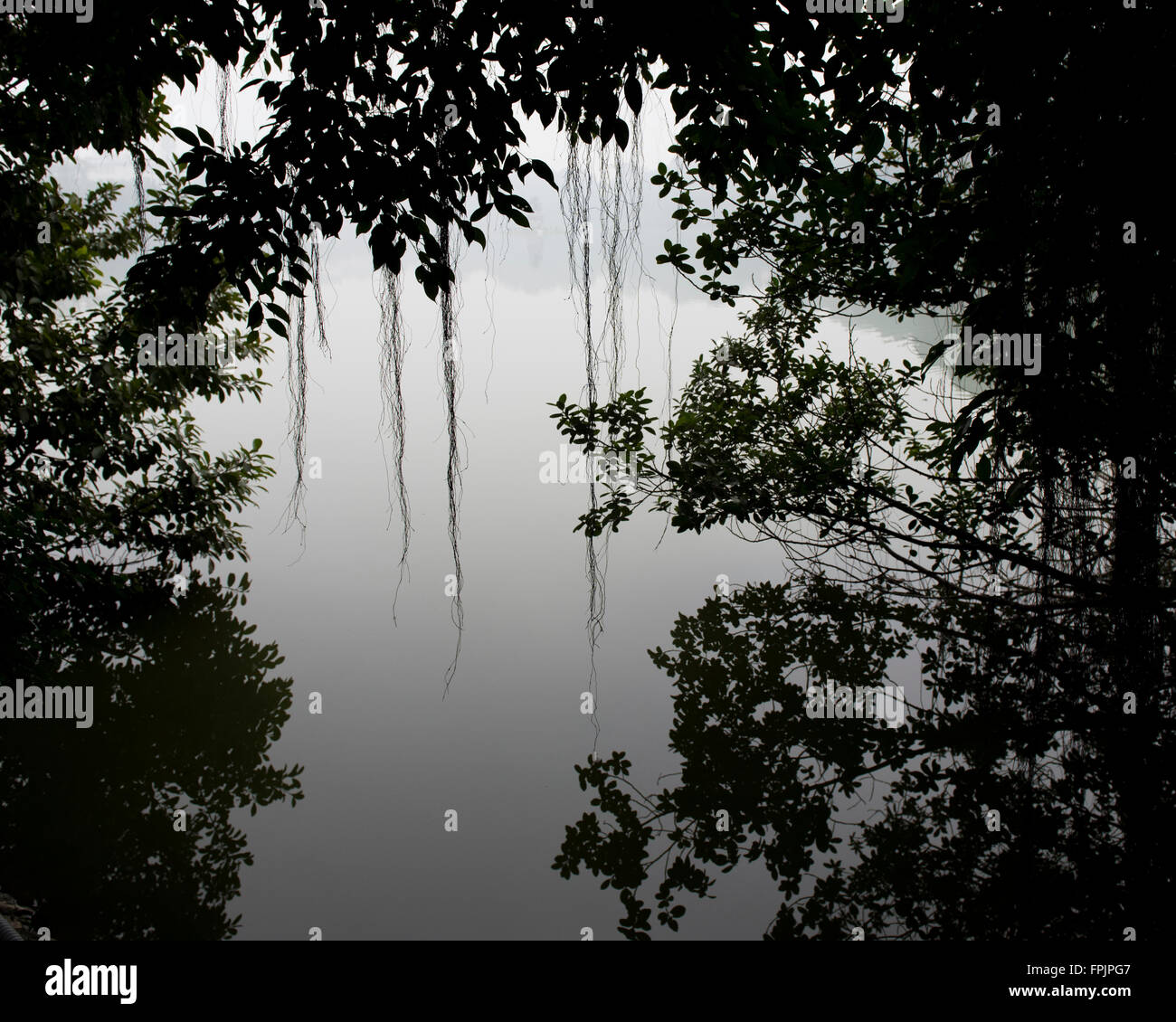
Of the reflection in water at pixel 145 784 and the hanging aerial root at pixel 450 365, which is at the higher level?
the hanging aerial root at pixel 450 365

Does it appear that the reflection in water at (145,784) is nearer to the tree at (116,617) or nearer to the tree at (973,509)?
the tree at (116,617)

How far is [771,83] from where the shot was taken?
241 centimetres

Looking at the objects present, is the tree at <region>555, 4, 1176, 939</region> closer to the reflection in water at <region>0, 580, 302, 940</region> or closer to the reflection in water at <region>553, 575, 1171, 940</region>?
the reflection in water at <region>553, 575, 1171, 940</region>

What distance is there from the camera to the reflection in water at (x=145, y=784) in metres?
2.82

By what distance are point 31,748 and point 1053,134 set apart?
5387mm

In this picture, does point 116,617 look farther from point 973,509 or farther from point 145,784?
point 973,509

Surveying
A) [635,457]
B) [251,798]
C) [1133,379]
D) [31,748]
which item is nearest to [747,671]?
[635,457]

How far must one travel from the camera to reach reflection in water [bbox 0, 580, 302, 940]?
2822mm

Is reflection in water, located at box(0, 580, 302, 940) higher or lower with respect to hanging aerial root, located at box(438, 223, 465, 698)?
lower

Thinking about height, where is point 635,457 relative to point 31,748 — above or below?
above

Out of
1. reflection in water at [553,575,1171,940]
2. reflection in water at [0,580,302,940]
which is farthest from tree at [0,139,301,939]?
reflection in water at [553,575,1171,940]

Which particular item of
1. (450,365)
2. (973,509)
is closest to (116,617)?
(450,365)

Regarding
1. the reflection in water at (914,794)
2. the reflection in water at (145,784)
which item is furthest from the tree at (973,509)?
the reflection in water at (145,784)
